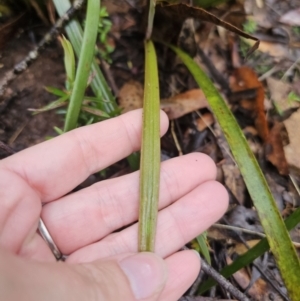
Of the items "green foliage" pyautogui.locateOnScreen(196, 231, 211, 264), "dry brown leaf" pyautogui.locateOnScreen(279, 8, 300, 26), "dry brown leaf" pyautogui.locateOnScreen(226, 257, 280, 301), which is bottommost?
"dry brown leaf" pyautogui.locateOnScreen(226, 257, 280, 301)

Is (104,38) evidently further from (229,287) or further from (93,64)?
(229,287)

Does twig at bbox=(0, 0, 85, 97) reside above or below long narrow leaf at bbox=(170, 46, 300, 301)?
above

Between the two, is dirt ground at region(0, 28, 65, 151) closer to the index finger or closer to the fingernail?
the index finger

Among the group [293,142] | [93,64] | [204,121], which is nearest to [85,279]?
[93,64]

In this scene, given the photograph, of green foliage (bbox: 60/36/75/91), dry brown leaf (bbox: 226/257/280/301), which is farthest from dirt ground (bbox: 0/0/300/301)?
green foliage (bbox: 60/36/75/91)

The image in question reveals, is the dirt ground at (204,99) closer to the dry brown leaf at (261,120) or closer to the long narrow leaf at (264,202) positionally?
the dry brown leaf at (261,120)

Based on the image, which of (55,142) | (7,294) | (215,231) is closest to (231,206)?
(215,231)

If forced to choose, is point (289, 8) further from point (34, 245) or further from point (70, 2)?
point (34, 245)

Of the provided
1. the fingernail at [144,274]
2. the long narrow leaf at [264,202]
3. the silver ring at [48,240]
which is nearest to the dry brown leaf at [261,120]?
the long narrow leaf at [264,202]

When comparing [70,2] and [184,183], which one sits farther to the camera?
[70,2]
